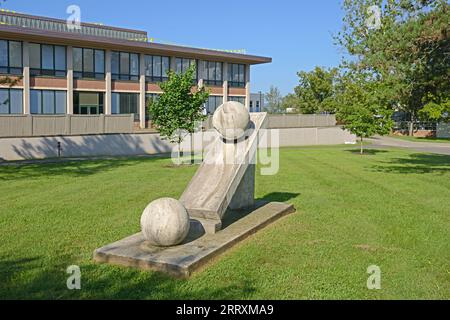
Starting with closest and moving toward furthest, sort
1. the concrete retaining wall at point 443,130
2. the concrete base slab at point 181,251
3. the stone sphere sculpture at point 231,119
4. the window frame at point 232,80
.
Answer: the concrete base slab at point 181,251 → the stone sphere sculpture at point 231,119 → the window frame at point 232,80 → the concrete retaining wall at point 443,130

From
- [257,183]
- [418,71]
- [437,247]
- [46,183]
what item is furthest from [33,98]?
[437,247]

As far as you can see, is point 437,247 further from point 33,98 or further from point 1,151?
point 33,98

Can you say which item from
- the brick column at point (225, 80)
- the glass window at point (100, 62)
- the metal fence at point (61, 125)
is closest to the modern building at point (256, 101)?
the brick column at point (225, 80)

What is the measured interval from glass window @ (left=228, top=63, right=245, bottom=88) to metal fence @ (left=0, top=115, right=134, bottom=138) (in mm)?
21022

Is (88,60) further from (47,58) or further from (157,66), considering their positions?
(157,66)

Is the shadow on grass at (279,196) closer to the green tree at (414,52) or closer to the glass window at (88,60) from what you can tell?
the green tree at (414,52)

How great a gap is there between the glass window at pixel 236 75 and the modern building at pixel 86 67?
2.52 feet

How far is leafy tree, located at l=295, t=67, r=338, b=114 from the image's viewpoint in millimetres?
63219

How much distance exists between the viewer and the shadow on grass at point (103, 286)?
5.91 meters

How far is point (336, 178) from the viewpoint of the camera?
1806cm

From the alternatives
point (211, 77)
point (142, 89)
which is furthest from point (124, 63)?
point (211, 77)

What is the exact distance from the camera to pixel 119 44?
40344mm

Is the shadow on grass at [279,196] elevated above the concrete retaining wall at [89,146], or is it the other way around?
the concrete retaining wall at [89,146]
